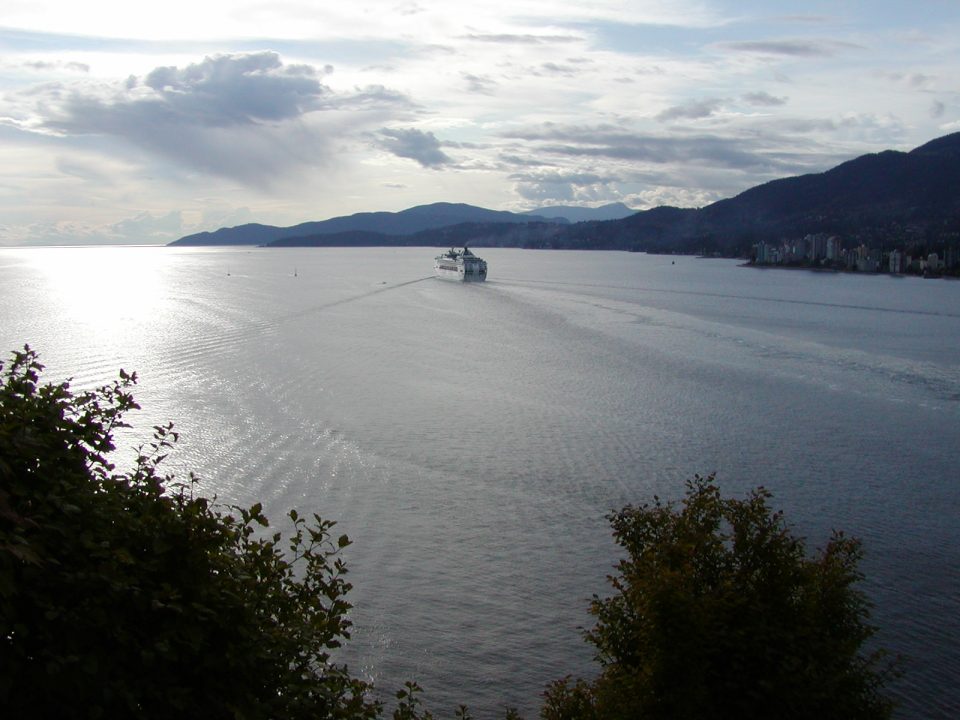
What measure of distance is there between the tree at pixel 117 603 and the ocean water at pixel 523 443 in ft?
21.7

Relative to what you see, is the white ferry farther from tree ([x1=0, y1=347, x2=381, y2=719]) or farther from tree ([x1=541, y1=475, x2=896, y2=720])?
tree ([x1=0, y1=347, x2=381, y2=719])

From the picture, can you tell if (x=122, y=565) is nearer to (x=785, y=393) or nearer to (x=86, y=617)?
(x=86, y=617)

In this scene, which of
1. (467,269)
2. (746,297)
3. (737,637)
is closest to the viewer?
(737,637)

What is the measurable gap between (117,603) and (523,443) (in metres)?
19.3

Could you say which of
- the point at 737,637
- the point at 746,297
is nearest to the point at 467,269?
the point at 746,297

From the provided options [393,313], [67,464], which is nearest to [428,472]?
[67,464]

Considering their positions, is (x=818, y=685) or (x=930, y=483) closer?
(x=818, y=685)

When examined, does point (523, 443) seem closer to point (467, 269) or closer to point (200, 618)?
point (200, 618)

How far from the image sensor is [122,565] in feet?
17.4

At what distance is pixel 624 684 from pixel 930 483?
1568 centimetres

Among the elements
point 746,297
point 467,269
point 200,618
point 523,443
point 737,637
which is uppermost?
point 467,269

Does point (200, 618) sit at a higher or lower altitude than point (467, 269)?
lower

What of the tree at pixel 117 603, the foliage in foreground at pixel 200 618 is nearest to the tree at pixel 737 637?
the foliage in foreground at pixel 200 618

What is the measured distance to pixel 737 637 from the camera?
8.11m
